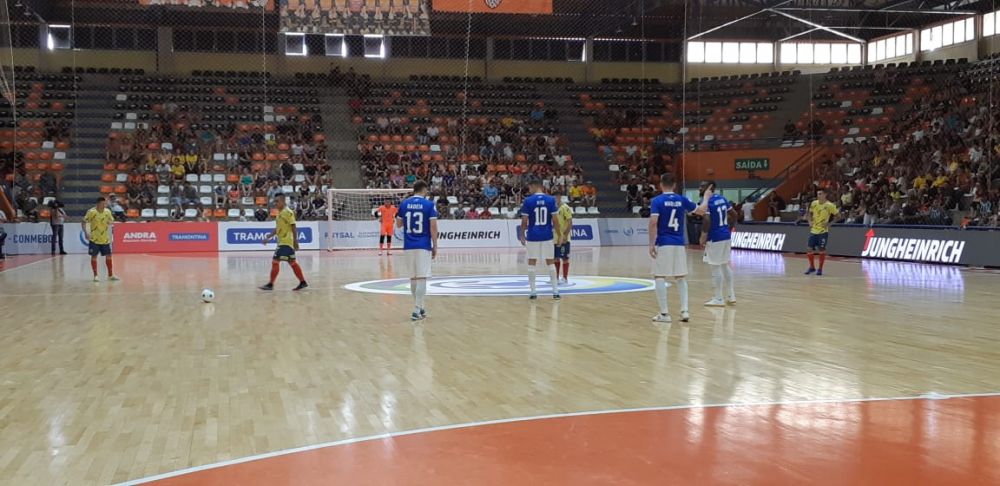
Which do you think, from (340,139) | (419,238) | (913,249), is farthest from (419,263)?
(340,139)

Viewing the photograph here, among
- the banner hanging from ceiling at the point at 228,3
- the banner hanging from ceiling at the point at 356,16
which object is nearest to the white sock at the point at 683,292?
the banner hanging from ceiling at the point at 356,16

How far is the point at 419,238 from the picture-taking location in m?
11.4

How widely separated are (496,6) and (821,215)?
49.9ft

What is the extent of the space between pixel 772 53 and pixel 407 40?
15.7 metres

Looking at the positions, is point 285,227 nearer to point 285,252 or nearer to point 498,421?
point 285,252

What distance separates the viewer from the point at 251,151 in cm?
3297

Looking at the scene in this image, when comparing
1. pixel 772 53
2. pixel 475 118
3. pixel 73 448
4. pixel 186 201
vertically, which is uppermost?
pixel 772 53

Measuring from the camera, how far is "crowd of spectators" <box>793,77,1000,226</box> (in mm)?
23516

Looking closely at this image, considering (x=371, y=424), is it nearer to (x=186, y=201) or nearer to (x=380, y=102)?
(x=186, y=201)

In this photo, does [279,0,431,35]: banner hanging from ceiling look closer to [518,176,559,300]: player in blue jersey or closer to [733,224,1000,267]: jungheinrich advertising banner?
[733,224,1000,267]: jungheinrich advertising banner

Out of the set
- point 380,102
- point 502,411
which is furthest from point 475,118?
point 502,411

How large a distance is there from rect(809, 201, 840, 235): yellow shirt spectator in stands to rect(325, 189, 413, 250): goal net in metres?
14.9

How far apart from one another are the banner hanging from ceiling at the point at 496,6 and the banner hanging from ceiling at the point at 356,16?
55.3 inches

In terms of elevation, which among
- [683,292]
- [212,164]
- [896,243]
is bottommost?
[683,292]
